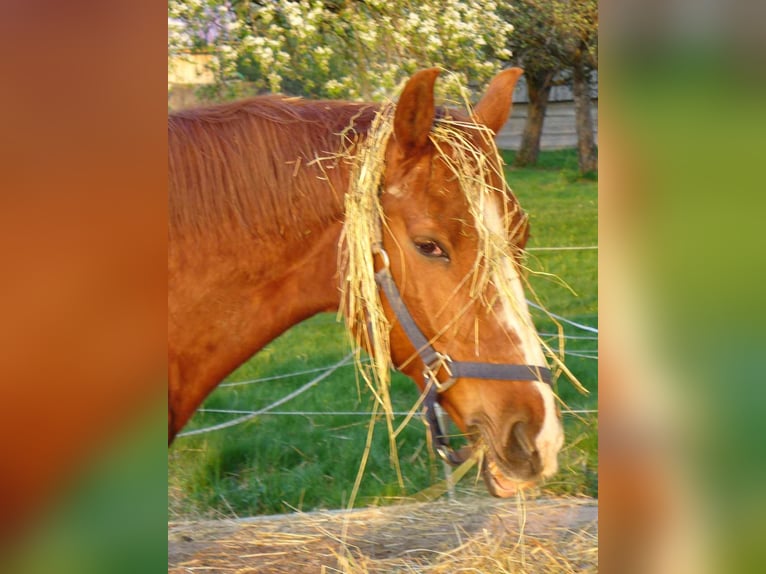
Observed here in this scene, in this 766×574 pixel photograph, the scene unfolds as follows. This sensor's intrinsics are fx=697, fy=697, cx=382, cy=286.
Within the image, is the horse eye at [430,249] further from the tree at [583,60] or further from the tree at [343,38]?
the tree at [583,60]

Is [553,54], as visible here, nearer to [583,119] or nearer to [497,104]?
[583,119]

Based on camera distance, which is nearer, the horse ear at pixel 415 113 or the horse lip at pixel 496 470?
the horse ear at pixel 415 113

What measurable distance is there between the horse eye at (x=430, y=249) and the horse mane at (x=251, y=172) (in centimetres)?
21

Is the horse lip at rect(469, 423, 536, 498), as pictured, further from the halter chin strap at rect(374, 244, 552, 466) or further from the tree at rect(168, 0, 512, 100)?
the tree at rect(168, 0, 512, 100)

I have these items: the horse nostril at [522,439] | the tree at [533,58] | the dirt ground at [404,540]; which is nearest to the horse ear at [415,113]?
the horse nostril at [522,439]

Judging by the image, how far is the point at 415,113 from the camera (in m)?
1.50

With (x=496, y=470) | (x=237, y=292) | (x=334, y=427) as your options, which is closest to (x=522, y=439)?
(x=496, y=470)

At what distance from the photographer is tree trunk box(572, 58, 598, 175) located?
11.1 feet

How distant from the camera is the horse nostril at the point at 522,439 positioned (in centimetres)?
151

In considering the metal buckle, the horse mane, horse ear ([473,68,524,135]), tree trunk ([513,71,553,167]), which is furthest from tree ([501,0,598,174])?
the metal buckle

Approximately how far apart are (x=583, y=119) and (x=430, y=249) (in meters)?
2.46

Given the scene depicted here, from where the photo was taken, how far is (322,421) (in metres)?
3.28
